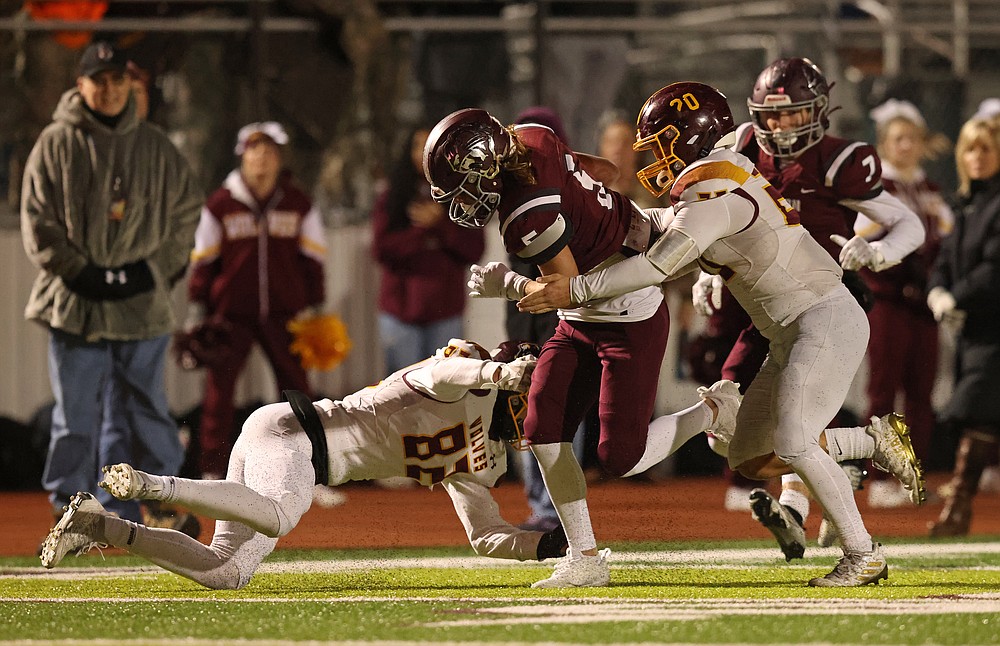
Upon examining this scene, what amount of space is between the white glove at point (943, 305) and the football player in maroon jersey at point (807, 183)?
1.76m

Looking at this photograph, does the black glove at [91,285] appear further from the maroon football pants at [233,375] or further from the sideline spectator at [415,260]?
the sideline spectator at [415,260]

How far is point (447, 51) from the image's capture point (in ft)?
33.2

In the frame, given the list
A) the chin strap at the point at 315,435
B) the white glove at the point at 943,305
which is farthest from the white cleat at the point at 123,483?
the white glove at the point at 943,305

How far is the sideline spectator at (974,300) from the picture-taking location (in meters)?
8.09

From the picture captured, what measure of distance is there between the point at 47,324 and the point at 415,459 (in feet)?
8.28

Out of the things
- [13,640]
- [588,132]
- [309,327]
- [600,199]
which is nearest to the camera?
[13,640]

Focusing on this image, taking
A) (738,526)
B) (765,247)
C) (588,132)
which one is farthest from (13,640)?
(588,132)

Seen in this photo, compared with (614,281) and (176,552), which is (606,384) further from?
(176,552)

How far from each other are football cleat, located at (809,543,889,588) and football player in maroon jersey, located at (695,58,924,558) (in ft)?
1.83

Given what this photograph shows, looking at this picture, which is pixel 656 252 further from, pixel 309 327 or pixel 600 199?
pixel 309 327

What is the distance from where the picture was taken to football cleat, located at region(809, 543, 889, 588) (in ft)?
18.2

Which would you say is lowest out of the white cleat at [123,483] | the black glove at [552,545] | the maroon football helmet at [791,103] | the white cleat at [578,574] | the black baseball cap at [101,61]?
the white cleat at [578,574]

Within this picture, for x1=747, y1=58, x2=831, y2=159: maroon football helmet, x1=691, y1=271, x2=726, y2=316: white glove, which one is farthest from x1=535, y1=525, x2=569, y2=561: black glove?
x1=747, y1=58, x2=831, y2=159: maroon football helmet

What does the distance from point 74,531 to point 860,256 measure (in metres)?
2.91
